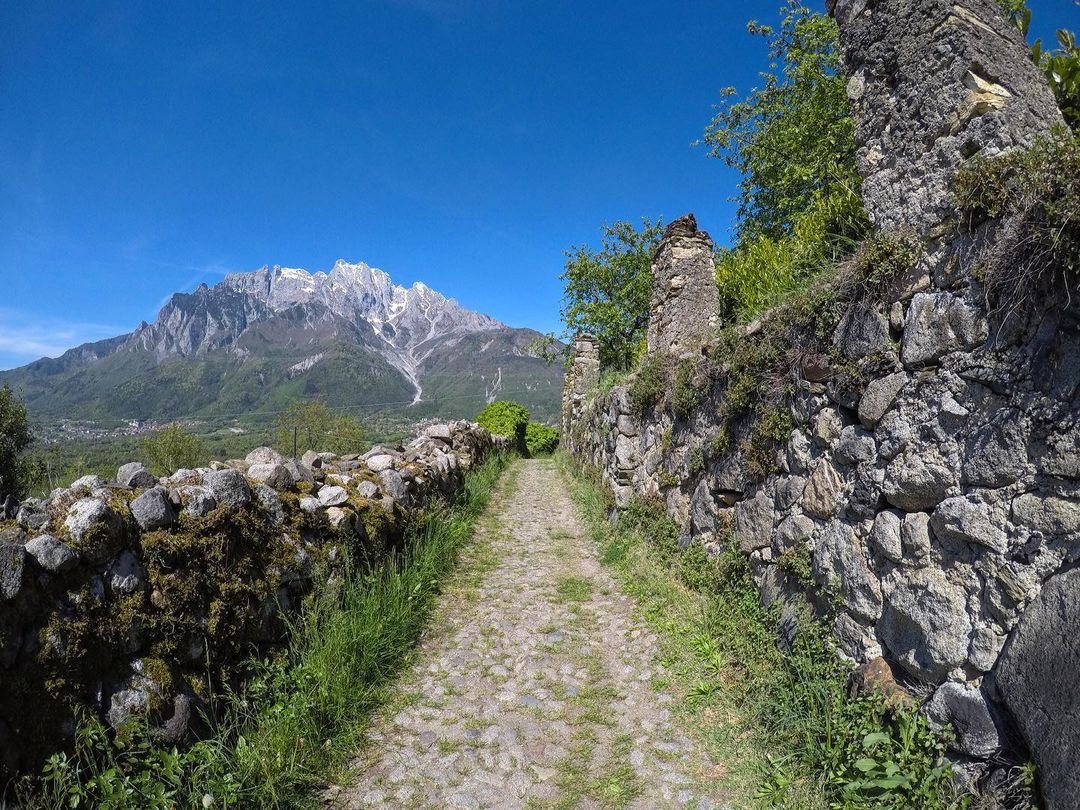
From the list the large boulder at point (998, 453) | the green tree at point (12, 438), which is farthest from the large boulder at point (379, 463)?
the green tree at point (12, 438)

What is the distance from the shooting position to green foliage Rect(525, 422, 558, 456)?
2681 cm

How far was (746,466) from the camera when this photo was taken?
462 cm

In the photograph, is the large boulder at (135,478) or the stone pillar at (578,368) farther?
the stone pillar at (578,368)

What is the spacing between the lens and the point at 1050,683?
2.05 meters

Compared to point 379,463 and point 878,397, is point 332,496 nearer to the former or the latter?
point 379,463

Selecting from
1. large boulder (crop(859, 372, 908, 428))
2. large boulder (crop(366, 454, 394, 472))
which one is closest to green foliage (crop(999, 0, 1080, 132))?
large boulder (crop(859, 372, 908, 428))

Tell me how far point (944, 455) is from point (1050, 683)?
42.1 inches

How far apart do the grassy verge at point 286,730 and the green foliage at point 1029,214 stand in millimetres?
4485

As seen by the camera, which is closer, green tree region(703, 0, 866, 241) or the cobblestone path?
the cobblestone path

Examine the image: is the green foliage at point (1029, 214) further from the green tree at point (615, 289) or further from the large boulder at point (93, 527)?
the green tree at point (615, 289)

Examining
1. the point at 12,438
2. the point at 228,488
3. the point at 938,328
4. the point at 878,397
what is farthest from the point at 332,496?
the point at 12,438

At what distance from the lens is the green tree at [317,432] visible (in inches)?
931

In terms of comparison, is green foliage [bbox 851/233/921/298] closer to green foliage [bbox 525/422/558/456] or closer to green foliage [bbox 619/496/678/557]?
green foliage [bbox 619/496/678/557]

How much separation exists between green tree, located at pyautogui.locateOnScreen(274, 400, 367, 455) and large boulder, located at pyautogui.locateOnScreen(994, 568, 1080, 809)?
2265 centimetres
